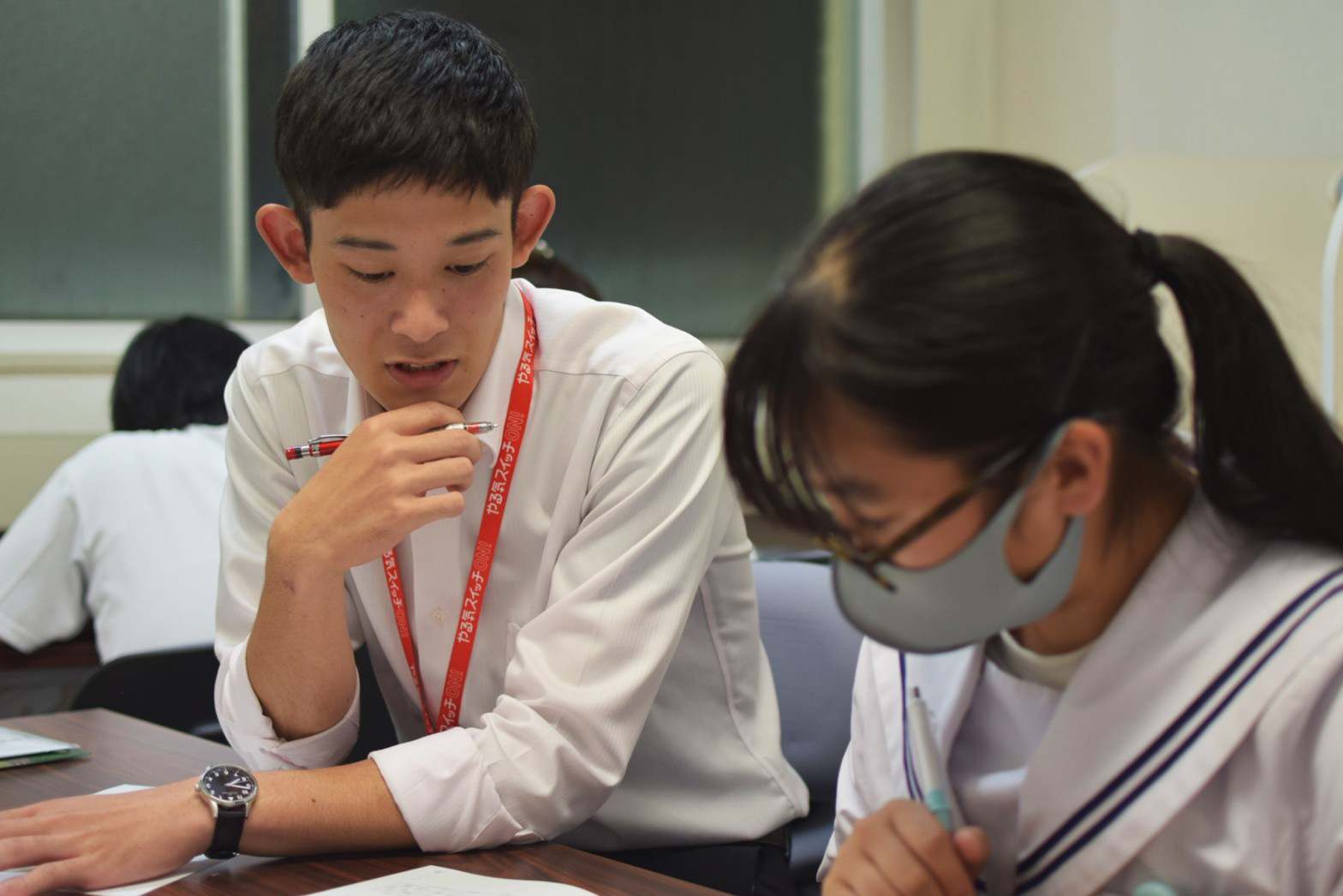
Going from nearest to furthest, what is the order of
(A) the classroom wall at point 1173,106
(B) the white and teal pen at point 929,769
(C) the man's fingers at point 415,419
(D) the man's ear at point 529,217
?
(B) the white and teal pen at point 929,769
(C) the man's fingers at point 415,419
(D) the man's ear at point 529,217
(A) the classroom wall at point 1173,106

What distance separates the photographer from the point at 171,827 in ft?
3.44

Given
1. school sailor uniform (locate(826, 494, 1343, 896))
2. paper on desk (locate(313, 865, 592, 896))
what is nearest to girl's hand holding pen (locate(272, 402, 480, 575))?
paper on desk (locate(313, 865, 592, 896))

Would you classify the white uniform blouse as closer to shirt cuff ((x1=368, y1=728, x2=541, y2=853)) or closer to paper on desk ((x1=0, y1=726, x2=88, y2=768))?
paper on desk ((x1=0, y1=726, x2=88, y2=768))

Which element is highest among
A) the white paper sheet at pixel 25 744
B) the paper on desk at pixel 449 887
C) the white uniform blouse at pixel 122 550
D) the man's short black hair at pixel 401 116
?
the man's short black hair at pixel 401 116

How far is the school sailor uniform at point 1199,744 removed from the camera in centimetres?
80

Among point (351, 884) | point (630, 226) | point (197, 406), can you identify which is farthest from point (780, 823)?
point (630, 226)

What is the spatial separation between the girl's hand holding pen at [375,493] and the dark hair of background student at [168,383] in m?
1.66

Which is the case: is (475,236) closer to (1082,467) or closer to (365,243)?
(365,243)

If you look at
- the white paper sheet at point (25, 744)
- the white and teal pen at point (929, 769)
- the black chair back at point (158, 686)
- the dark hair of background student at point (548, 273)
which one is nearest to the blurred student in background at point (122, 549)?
the black chair back at point (158, 686)

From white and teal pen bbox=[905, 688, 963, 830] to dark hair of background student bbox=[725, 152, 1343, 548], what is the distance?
210mm

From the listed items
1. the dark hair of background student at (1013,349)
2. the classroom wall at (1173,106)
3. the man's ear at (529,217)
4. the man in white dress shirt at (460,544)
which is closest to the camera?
the dark hair of background student at (1013,349)

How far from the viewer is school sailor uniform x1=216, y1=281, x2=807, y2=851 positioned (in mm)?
1219

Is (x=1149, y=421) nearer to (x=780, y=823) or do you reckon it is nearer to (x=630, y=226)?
(x=780, y=823)

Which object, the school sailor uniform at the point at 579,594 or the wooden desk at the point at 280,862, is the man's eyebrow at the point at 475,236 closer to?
the school sailor uniform at the point at 579,594
